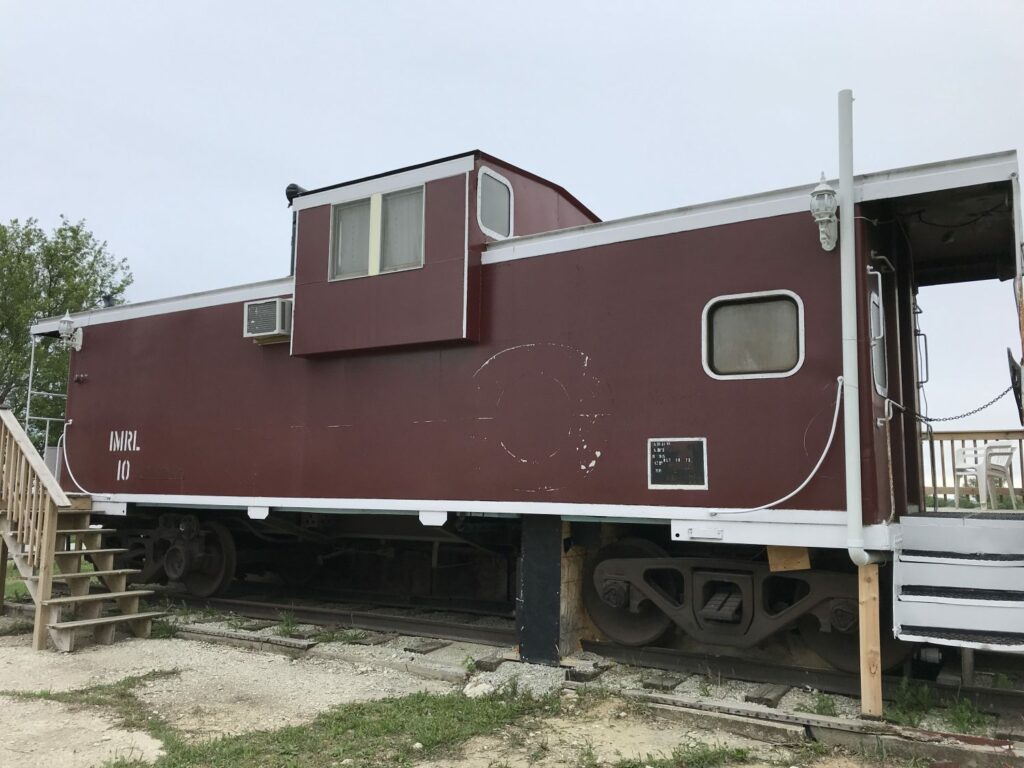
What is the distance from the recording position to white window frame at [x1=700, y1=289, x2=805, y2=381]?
18.5 feet

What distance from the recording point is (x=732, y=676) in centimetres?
609

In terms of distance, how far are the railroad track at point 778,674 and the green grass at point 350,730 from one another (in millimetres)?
1165

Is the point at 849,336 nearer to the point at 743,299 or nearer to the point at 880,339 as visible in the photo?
the point at 880,339

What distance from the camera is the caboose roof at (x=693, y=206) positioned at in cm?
518

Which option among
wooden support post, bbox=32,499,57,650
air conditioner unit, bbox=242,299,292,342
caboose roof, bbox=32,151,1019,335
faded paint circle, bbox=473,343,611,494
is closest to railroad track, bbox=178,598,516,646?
faded paint circle, bbox=473,343,611,494

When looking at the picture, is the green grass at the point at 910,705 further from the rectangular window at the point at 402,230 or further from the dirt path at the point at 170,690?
the rectangular window at the point at 402,230

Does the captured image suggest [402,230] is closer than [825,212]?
No

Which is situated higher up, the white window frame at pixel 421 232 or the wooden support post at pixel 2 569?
the white window frame at pixel 421 232

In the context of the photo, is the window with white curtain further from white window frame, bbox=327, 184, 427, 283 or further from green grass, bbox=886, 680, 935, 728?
green grass, bbox=886, 680, 935, 728

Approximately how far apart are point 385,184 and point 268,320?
170cm

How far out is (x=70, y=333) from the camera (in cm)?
1002

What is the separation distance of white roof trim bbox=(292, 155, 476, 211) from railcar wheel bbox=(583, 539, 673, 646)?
10.9 ft

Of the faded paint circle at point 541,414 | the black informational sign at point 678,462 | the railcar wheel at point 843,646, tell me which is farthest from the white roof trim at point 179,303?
the railcar wheel at point 843,646

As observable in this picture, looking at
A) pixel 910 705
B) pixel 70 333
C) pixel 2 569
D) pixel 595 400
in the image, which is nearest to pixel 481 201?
pixel 595 400
